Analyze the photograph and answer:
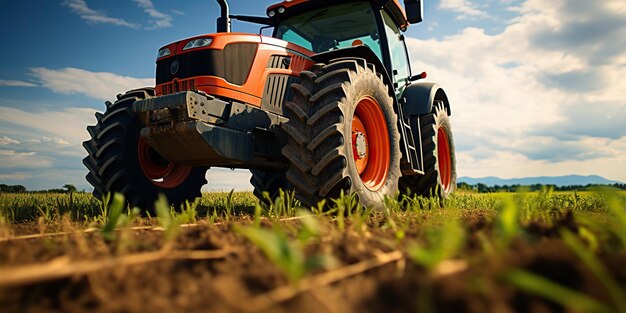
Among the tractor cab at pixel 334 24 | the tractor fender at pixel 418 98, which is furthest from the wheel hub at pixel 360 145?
the tractor fender at pixel 418 98

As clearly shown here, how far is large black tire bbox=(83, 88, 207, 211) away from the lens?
3.86 metres

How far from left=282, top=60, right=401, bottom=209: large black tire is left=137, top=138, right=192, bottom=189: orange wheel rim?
1754mm

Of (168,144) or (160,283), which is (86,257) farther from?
(168,144)

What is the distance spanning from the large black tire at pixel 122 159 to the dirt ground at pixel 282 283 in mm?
3000

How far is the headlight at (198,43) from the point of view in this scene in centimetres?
361

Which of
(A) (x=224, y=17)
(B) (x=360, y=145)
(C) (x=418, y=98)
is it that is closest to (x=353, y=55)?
(B) (x=360, y=145)

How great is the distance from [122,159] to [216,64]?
1.30m

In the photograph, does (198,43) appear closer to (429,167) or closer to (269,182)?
(269,182)

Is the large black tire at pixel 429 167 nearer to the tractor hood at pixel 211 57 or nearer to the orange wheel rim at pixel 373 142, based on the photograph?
the orange wheel rim at pixel 373 142

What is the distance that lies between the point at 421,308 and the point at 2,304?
28.4 inches

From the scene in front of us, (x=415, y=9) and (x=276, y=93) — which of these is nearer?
(x=276, y=93)

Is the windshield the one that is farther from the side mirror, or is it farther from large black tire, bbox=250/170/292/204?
large black tire, bbox=250/170/292/204

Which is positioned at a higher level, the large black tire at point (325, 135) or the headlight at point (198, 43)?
the headlight at point (198, 43)

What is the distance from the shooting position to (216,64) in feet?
11.7
